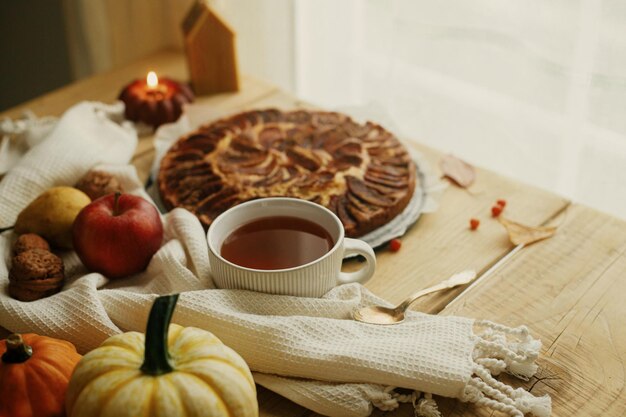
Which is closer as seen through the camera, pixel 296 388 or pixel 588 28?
pixel 296 388

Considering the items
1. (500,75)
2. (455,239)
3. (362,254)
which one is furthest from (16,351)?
(500,75)

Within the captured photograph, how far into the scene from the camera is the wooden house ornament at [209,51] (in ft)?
5.24

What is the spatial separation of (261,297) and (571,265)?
0.49 m

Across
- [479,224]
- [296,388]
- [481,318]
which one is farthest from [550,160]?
[296,388]

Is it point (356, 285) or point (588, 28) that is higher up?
point (588, 28)

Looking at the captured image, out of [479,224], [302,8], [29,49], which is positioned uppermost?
[302,8]

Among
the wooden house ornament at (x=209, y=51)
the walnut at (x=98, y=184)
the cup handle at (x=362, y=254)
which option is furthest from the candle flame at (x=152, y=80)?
the cup handle at (x=362, y=254)

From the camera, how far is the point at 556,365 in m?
0.96

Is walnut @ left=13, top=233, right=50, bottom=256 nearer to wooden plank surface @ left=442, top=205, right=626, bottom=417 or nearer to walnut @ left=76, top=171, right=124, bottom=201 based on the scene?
walnut @ left=76, top=171, right=124, bottom=201

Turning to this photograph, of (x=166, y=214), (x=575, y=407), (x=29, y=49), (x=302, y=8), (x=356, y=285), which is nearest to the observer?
(x=575, y=407)

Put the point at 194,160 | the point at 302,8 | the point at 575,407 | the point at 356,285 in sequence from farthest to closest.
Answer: the point at 302,8, the point at 194,160, the point at 356,285, the point at 575,407

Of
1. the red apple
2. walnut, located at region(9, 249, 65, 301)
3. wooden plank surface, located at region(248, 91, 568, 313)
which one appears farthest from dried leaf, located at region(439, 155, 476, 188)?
walnut, located at region(9, 249, 65, 301)

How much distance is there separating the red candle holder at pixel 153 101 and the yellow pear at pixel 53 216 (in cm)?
39

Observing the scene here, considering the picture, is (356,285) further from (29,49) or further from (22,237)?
(29,49)
